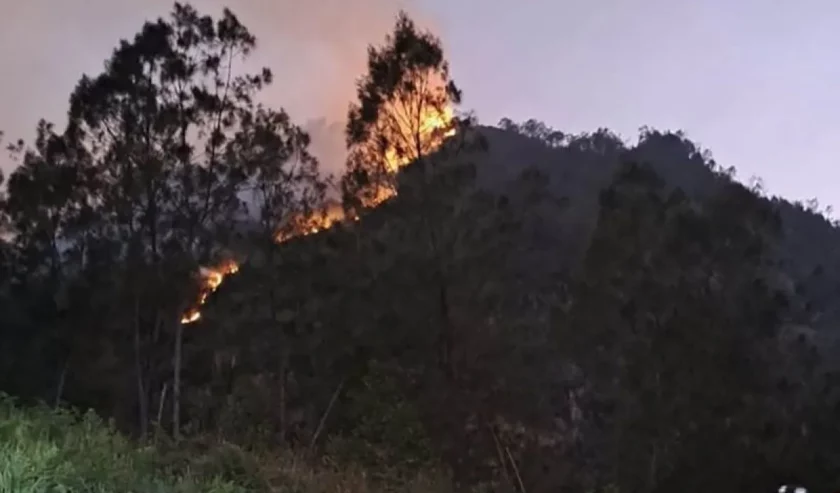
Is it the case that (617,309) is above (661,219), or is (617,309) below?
below

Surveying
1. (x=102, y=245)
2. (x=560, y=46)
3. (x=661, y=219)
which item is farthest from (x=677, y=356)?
(x=102, y=245)

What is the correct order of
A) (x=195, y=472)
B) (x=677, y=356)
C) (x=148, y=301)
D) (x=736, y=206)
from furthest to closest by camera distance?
(x=148, y=301)
(x=736, y=206)
(x=677, y=356)
(x=195, y=472)

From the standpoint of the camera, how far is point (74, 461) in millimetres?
6984

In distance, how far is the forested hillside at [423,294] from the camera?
16.7 m

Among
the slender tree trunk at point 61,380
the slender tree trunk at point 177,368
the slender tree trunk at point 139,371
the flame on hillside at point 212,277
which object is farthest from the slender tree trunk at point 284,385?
the slender tree trunk at point 61,380

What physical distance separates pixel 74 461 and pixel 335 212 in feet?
40.3

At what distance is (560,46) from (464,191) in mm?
2876

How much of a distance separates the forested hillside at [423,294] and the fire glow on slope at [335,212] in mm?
52

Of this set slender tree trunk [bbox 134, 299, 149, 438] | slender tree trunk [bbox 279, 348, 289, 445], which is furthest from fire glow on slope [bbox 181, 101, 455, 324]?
slender tree trunk [bbox 279, 348, 289, 445]

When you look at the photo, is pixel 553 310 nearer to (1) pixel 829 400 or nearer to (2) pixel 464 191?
(2) pixel 464 191

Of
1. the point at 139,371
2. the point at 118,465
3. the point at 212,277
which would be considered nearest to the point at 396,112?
the point at 212,277

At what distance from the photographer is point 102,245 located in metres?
20.3

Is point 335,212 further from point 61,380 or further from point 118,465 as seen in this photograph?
point 118,465

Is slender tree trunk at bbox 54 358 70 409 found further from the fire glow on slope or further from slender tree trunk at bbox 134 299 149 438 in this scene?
the fire glow on slope
